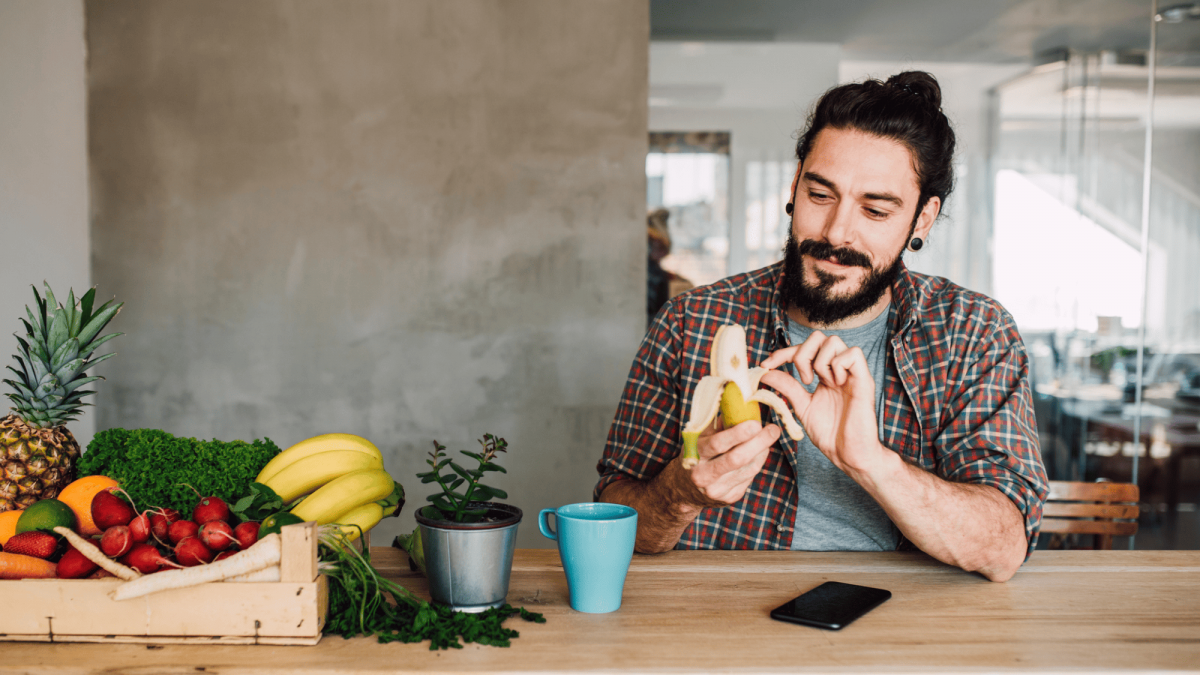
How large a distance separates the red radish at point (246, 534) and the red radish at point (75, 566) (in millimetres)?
159

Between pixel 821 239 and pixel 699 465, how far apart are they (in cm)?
58

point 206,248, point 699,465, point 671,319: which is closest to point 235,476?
point 699,465

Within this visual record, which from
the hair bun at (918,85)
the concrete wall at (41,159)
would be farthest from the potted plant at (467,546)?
the concrete wall at (41,159)

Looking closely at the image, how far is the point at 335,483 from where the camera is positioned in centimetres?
106

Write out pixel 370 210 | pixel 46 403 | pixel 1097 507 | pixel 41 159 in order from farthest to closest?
pixel 370 210 < pixel 41 159 < pixel 1097 507 < pixel 46 403

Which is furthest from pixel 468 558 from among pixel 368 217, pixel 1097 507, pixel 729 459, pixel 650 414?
pixel 368 217

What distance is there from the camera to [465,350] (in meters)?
2.76

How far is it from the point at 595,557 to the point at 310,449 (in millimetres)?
481

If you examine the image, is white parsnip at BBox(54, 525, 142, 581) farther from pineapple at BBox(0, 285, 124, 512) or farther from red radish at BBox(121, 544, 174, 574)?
pineapple at BBox(0, 285, 124, 512)

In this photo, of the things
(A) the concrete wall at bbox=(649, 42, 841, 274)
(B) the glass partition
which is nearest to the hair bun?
(A) the concrete wall at bbox=(649, 42, 841, 274)

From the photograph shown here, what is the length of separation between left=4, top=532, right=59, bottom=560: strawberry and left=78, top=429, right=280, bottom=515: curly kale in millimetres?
114

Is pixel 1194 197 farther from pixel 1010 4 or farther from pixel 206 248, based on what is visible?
pixel 206 248

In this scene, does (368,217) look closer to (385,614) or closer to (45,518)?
(45,518)

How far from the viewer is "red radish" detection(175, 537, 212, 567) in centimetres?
86
